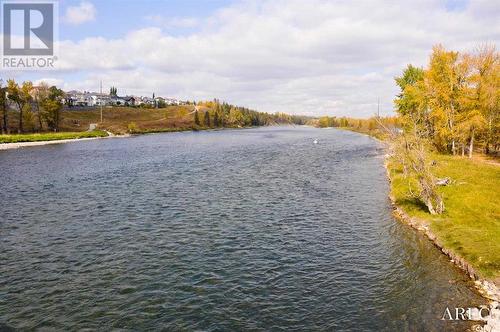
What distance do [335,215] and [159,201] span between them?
20088mm

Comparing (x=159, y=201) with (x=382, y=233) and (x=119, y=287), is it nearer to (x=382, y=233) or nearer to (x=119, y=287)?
(x=119, y=287)

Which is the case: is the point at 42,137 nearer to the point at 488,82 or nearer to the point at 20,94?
the point at 20,94

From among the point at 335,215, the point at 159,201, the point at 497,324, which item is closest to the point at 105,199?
the point at 159,201

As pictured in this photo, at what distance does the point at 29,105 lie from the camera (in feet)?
464

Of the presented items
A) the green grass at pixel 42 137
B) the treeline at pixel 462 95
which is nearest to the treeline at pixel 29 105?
the green grass at pixel 42 137

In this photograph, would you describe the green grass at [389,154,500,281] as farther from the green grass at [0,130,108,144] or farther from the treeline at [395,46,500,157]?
the green grass at [0,130,108,144]

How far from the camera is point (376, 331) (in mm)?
18484

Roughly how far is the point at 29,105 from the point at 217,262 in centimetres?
14306

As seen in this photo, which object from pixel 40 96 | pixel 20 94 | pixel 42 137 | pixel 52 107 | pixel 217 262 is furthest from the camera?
pixel 40 96

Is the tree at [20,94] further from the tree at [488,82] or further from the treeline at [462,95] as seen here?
the tree at [488,82]

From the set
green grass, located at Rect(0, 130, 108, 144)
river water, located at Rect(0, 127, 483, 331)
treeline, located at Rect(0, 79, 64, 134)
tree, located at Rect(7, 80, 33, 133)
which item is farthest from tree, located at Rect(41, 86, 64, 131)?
river water, located at Rect(0, 127, 483, 331)

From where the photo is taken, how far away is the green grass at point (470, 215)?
83.3 ft

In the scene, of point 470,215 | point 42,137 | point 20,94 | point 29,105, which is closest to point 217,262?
point 470,215

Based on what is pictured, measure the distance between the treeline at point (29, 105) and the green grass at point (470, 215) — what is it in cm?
12947
